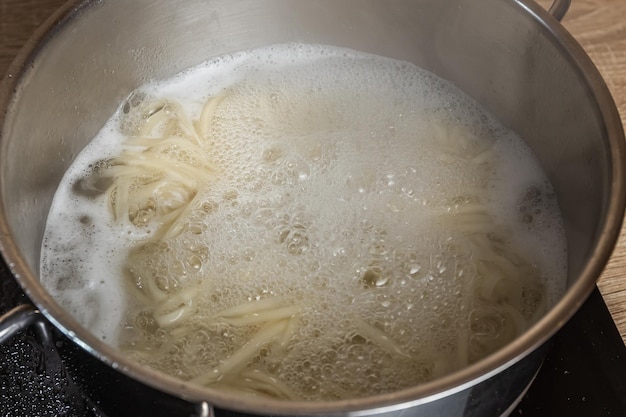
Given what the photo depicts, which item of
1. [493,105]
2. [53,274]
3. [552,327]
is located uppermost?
[552,327]

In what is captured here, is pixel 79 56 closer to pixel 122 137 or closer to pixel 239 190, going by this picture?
pixel 122 137

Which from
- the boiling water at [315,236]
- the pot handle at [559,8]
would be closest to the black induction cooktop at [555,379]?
the boiling water at [315,236]

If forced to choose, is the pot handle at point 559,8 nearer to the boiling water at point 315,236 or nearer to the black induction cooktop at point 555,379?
the boiling water at point 315,236

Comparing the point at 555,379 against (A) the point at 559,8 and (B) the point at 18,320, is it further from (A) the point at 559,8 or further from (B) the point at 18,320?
(B) the point at 18,320

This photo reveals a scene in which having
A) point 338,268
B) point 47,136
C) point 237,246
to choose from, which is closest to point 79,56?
point 47,136

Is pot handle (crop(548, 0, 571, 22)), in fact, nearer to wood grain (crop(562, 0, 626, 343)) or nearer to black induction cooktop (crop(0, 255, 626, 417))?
wood grain (crop(562, 0, 626, 343))

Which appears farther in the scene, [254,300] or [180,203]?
[180,203]

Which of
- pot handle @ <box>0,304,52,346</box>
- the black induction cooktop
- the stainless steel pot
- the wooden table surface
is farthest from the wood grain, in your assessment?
pot handle @ <box>0,304,52,346</box>

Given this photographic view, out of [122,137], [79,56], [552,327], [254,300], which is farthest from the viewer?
[122,137]
